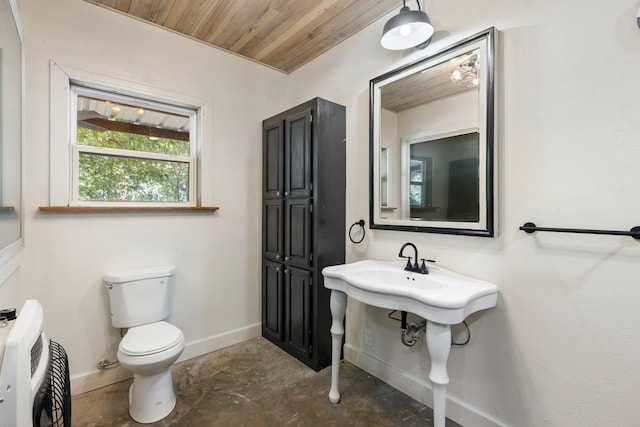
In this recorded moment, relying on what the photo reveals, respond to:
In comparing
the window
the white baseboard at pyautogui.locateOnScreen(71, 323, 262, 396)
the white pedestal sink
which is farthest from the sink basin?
the window

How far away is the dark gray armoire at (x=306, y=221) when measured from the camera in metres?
2.16

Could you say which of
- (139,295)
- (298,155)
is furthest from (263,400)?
(298,155)

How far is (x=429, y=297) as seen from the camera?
4.25 ft

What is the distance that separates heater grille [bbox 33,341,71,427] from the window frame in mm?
1211

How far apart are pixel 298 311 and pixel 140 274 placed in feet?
3.76

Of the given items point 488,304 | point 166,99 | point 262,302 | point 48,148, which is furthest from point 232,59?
point 488,304

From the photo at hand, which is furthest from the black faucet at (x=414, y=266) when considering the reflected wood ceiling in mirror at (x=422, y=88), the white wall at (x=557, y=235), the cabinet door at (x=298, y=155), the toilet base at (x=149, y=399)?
the toilet base at (x=149, y=399)

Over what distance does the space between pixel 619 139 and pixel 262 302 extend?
2589mm

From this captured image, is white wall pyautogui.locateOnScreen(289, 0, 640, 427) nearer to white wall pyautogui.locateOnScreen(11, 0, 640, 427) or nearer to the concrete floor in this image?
white wall pyautogui.locateOnScreen(11, 0, 640, 427)

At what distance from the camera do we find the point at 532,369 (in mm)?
1394

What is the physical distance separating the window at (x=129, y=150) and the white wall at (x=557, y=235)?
2.00 metres

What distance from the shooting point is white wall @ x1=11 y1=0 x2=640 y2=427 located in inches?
47.1

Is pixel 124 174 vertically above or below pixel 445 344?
above

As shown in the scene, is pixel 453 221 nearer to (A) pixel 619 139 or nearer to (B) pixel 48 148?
(A) pixel 619 139
